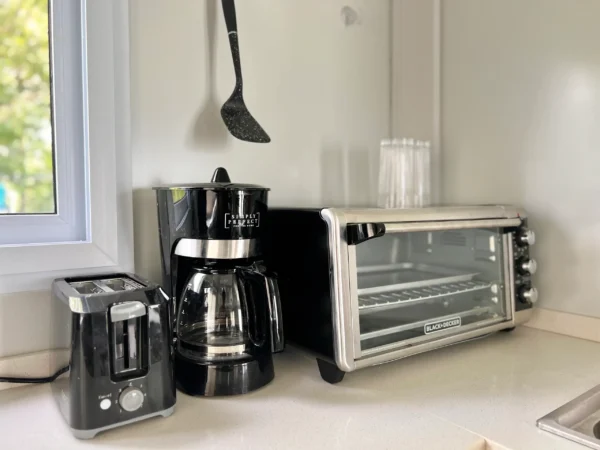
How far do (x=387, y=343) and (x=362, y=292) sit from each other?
4.0 inches

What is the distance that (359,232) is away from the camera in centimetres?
82

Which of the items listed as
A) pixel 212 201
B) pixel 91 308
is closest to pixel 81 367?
pixel 91 308

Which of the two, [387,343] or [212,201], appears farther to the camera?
[387,343]

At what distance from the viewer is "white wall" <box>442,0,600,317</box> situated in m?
1.09

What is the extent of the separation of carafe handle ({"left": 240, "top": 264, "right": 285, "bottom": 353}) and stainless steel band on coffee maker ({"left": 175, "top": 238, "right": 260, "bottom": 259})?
0.03 metres

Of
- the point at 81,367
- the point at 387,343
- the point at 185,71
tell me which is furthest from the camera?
the point at 185,71

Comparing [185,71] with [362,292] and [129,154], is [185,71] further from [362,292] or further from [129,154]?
[362,292]

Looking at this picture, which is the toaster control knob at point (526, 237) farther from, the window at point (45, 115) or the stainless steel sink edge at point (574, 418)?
the window at point (45, 115)

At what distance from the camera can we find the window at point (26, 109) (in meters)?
0.94

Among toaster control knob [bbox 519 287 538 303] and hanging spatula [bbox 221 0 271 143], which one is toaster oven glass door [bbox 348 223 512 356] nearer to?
toaster control knob [bbox 519 287 538 303]

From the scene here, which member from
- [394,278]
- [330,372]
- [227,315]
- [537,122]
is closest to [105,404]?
[227,315]

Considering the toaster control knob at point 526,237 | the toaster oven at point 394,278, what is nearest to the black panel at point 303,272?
the toaster oven at point 394,278

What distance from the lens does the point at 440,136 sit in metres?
1.36

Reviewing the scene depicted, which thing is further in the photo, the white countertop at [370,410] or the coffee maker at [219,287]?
the coffee maker at [219,287]
